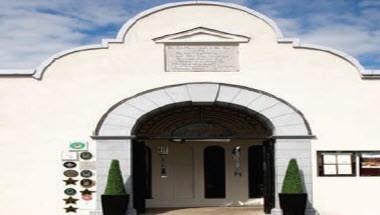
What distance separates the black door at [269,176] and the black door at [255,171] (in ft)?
11.2

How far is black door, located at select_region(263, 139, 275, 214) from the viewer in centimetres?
1658

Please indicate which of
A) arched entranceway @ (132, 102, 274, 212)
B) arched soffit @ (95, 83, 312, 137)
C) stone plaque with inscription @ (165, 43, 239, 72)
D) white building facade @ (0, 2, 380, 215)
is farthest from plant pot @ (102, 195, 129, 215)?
arched entranceway @ (132, 102, 274, 212)

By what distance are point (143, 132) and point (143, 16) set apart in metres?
3.44

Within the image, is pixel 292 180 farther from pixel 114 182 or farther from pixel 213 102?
pixel 114 182

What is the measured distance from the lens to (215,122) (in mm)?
17609

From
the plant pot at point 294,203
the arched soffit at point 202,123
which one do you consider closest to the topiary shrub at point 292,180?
the plant pot at point 294,203

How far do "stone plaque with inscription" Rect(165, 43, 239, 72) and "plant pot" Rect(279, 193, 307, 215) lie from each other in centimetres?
361

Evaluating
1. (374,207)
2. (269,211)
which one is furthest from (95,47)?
(374,207)

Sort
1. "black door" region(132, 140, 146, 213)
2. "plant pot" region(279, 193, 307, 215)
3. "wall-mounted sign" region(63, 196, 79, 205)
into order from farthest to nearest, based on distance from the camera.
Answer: "black door" region(132, 140, 146, 213), "wall-mounted sign" region(63, 196, 79, 205), "plant pot" region(279, 193, 307, 215)

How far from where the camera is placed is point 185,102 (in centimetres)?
1639

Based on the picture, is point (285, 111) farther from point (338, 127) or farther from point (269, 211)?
point (269, 211)

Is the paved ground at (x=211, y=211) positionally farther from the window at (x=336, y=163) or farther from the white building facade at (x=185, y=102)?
the window at (x=336, y=163)

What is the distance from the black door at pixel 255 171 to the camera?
2066 cm

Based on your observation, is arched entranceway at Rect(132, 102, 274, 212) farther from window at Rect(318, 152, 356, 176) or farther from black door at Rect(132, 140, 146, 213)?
window at Rect(318, 152, 356, 176)
